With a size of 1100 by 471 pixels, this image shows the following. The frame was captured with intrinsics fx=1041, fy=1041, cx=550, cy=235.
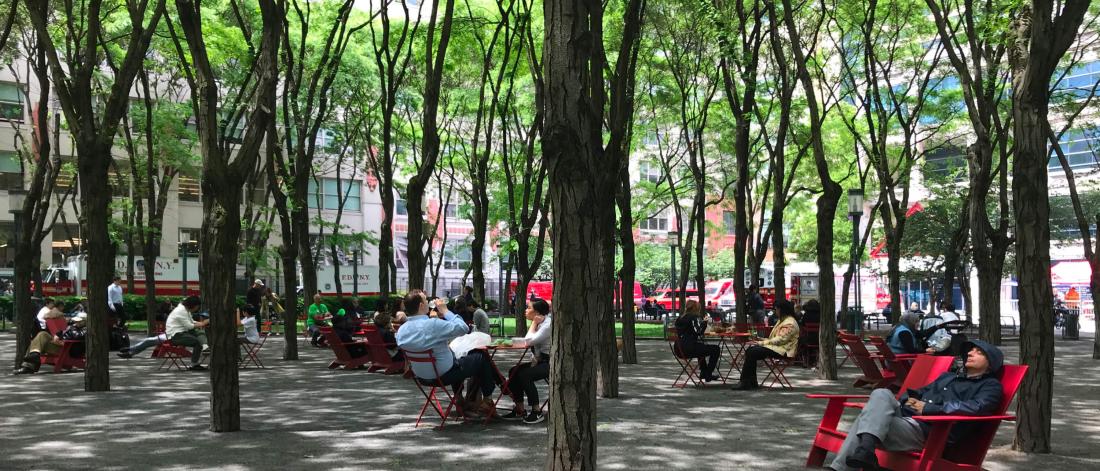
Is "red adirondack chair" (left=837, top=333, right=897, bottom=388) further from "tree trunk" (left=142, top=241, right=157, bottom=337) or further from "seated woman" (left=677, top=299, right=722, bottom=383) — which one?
"tree trunk" (left=142, top=241, right=157, bottom=337)

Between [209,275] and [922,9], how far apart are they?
747 inches

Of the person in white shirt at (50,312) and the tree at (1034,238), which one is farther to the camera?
the person in white shirt at (50,312)

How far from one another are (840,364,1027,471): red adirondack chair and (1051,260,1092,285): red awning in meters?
45.5

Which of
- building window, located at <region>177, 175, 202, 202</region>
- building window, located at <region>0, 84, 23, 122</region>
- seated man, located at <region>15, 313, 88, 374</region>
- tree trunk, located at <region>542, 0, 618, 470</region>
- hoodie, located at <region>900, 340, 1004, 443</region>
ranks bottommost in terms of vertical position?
seated man, located at <region>15, 313, 88, 374</region>

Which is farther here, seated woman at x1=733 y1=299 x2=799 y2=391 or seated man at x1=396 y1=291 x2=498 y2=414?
seated woman at x1=733 y1=299 x2=799 y2=391

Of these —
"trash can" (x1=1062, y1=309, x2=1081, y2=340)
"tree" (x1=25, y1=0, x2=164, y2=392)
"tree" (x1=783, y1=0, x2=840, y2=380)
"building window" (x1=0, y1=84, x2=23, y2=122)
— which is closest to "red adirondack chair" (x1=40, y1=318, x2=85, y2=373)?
"tree" (x1=25, y1=0, x2=164, y2=392)

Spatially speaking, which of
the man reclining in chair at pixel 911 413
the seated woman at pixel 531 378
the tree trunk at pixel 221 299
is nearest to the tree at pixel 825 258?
the seated woman at pixel 531 378

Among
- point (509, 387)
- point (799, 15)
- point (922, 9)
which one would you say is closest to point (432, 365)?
point (509, 387)

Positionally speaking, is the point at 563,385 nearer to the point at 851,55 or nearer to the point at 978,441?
the point at 978,441

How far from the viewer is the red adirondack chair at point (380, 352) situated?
16.0 metres

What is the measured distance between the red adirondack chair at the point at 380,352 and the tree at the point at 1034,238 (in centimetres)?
987

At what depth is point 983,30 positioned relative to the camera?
16.0 meters

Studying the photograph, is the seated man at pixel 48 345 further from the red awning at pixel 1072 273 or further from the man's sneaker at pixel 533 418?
the red awning at pixel 1072 273

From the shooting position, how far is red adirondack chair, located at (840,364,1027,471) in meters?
6.71
